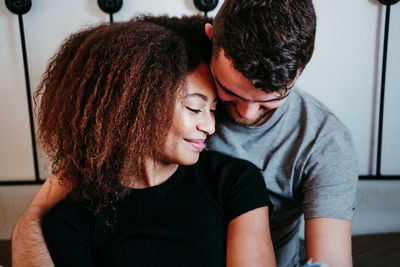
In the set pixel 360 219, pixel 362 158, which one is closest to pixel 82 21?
pixel 362 158

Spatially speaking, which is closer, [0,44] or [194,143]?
[194,143]

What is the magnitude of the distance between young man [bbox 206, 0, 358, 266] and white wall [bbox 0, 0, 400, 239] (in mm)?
339

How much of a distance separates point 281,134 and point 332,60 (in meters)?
0.47

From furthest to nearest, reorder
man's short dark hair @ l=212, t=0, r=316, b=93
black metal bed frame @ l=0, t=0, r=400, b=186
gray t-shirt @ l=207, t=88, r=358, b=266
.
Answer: black metal bed frame @ l=0, t=0, r=400, b=186
gray t-shirt @ l=207, t=88, r=358, b=266
man's short dark hair @ l=212, t=0, r=316, b=93

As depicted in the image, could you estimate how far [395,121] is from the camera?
1350 millimetres

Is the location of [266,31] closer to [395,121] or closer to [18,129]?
[395,121]

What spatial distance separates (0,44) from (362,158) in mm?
1554

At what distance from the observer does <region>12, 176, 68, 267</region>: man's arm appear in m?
0.87

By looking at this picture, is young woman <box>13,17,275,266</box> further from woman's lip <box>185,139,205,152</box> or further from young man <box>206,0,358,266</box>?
young man <box>206,0,358,266</box>

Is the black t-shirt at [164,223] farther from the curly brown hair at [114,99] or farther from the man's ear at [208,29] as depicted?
the man's ear at [208,29]

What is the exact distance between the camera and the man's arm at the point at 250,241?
802 mm

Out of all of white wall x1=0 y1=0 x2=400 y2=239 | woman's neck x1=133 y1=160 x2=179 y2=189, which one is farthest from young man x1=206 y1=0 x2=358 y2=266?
white wall x1=0 y1=0 x2=400 y2=239

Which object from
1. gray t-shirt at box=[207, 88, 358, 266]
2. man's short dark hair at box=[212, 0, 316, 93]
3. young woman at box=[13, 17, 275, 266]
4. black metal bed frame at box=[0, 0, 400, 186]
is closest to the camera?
man's short dark hair at box=[212, 0, 316, 93]

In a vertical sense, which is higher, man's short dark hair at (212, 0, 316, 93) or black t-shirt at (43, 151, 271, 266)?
man's short dark hair at (212, 0, 316, 93)
